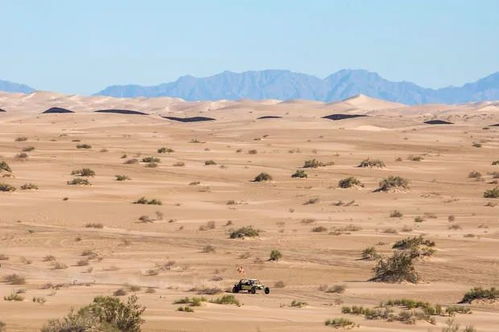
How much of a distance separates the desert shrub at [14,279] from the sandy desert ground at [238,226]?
273 mm

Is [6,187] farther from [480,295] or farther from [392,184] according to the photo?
[480,295]

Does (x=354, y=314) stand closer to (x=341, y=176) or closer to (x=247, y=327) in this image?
(x=247, y=327)

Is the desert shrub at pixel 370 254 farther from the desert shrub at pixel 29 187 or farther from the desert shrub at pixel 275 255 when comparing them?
the desert shrub at pixel 29 187

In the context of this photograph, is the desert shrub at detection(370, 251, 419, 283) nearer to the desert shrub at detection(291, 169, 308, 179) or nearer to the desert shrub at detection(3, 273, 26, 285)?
the desert shrub at detection(3, 273, 26, 285)

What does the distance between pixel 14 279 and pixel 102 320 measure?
968 centimetres

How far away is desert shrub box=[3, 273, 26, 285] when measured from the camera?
81.5 feet

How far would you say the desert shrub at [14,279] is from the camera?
24828mm

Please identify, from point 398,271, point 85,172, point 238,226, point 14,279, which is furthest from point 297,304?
point 85,172

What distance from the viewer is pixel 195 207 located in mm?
44719

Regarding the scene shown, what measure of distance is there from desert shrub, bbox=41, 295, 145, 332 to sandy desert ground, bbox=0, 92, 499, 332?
941 mm

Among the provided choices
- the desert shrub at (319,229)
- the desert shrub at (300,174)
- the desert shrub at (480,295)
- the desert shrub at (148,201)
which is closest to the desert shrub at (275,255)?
the desert shrub at (319,229)

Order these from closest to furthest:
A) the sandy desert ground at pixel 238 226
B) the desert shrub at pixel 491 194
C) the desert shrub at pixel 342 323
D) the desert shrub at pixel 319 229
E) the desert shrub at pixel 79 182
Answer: the desert shrub at pixel 342 323, the sandy desert ground at pixel 238 226, the desert shrub at pixel 319 229, the desert shrub at pixel 491 194, the desert shrub at pixel 79 182

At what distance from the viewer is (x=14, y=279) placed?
82.6 feet

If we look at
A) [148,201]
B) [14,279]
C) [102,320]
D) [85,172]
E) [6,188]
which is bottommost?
[14,279]
